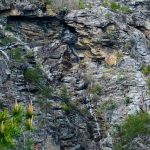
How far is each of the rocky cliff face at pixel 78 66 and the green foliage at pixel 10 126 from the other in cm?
2609

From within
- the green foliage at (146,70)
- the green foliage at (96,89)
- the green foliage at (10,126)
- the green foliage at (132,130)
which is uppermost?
the green foliage at (10,126)

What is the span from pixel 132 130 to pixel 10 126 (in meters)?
26.5

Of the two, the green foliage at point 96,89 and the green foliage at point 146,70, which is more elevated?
the green foliage at point 146,70

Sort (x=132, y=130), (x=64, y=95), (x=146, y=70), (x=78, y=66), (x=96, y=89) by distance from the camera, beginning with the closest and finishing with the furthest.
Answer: (x=132, y=130) → (x=96, y=89) → (x=64, y=95) → (x=146, y=70) → (x=78, y=66)

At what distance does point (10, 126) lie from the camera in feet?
41.0

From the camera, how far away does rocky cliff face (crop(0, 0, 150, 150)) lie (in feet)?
137

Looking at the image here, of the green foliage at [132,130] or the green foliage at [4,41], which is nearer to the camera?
the green foliage at [132,130]

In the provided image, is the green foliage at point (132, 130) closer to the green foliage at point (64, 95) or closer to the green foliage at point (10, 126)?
the green foliage at point (64, 95)

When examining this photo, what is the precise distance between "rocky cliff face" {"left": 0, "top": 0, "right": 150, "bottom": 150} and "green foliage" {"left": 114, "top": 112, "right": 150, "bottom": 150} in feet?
2.55

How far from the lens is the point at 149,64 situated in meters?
46.4

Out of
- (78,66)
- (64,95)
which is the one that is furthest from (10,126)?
(78,66)

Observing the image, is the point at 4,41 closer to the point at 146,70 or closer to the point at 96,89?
the point at 96,89

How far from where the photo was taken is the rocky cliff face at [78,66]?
137 feet

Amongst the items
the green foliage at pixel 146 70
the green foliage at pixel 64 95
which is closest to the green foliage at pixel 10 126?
the green foliage at pixel 64 95
